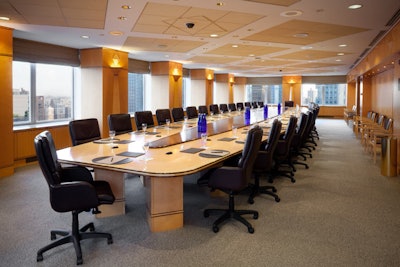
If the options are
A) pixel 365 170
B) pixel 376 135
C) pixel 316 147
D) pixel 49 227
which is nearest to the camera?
pixel 49 227

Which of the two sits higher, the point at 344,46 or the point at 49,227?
the point at 344,46

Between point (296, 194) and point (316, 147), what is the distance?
461cm

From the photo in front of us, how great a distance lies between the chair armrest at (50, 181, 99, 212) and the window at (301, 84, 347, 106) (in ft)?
64.1

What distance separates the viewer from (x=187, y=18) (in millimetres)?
5531

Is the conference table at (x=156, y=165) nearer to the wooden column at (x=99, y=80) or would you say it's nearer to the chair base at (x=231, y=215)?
the chair base at (x=231, y=215)

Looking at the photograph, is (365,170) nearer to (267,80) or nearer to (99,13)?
(99,13)

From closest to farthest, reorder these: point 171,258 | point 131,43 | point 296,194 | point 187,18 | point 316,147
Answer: point 171,258
point 296,194
point 187,18
point 131,43
point 316,147

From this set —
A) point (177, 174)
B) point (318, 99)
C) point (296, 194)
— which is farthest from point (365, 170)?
point (318, 99)

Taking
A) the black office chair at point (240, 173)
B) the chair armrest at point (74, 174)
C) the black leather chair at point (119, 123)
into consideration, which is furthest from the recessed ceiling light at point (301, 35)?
the chair armrest at point (74, 174)

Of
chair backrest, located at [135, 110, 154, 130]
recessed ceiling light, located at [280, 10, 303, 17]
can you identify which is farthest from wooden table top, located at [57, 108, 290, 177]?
recessed ceiling light, located at [280, 10, 303, 17]

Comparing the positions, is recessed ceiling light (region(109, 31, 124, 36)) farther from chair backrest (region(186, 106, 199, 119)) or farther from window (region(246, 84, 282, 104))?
window (region(246, 84, 282, 104))

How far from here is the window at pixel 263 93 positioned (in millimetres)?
22413

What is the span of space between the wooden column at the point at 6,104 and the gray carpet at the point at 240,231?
98 cm

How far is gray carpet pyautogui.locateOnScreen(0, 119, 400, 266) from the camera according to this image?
2.81 metres
